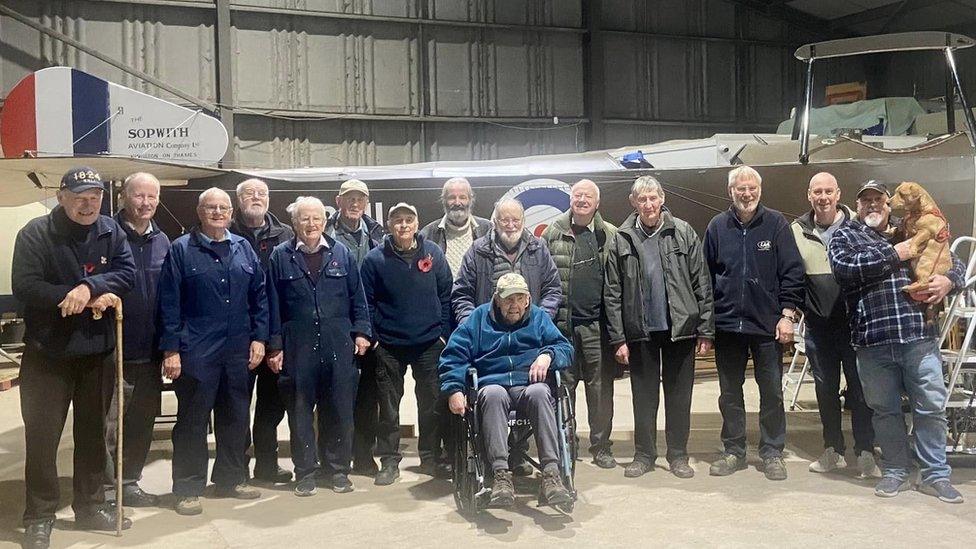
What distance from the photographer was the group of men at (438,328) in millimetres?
3328

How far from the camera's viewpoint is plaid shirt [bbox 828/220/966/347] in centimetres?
362

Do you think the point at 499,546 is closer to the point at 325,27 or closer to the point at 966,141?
the point at 966,141

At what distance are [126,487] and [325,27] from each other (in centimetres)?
986

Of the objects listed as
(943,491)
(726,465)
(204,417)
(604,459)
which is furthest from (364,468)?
(943,491)

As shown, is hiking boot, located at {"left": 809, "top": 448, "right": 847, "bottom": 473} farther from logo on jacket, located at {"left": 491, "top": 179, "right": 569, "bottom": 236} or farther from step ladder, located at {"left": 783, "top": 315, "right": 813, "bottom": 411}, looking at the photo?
logo on jacket, located at {"left": 491, "top": 179, "right": 569, "bottom": 236}

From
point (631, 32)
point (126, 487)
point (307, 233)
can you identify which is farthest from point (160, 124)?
point (631, 32)

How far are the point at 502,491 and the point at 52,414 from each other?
174 centimetres

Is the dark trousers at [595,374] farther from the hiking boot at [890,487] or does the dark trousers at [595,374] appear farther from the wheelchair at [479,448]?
the hiking boot at [890,487]

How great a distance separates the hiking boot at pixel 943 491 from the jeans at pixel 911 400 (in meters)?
0.03

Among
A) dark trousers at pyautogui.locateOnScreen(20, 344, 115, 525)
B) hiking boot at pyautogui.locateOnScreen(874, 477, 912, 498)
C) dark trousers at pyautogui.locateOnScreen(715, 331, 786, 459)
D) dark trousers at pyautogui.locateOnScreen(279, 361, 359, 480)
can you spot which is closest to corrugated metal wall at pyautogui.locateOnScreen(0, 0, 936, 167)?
dark trousers at pyautogui.locateOnScreen(279, 361, 359, 480)

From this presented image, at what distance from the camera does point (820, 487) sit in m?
3.85

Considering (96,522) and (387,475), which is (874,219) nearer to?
(387,475)

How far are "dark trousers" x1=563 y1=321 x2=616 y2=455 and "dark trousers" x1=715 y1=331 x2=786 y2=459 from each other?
0.55 metres

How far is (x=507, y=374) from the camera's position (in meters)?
3.63
